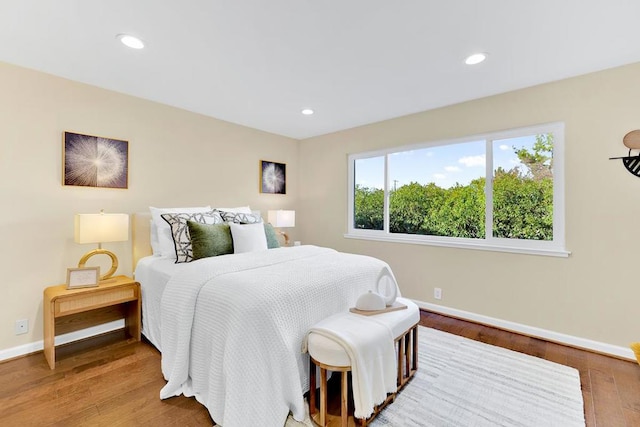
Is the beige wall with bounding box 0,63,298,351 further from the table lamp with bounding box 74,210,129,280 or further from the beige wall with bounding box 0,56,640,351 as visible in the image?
the table lamp with bounding box 74,210,129,280

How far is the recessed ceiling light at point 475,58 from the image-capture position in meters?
2.26

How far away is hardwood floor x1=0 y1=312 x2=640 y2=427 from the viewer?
1736 millimetres

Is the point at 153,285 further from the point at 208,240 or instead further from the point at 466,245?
the point at 466,245

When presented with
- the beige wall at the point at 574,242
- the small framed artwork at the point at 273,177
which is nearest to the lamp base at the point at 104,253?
the small framed artwork at the point at 273,177

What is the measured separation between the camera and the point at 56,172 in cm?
263

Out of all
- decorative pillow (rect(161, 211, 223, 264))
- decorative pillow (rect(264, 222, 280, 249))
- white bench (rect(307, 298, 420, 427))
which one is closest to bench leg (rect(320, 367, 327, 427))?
white bench (rect(307, 298, 420, 427))

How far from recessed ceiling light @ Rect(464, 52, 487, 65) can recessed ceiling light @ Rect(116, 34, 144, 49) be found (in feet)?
8.07

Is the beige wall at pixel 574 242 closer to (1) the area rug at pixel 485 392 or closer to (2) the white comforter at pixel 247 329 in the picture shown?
(1) the area rug at pixel 485 392

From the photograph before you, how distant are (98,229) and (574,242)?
417cm

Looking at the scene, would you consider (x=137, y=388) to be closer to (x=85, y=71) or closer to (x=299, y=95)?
(x=85, y=71)

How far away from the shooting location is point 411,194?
12.5ft

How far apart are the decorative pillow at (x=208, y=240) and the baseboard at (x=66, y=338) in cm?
127

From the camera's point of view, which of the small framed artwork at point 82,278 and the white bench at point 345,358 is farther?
the small framed artwork at point 82,278

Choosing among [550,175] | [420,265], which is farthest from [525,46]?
[420,265]
